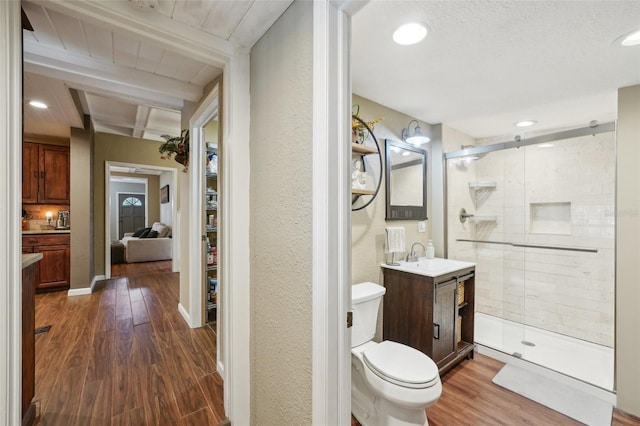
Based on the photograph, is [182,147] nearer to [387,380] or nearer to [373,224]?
[373,224]

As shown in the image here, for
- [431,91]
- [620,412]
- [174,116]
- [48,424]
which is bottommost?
[620,412]

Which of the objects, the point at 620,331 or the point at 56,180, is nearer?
the point at 620,331

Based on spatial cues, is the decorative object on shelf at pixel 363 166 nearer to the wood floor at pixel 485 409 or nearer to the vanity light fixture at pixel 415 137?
the vanity light fixture at pixel 415 137

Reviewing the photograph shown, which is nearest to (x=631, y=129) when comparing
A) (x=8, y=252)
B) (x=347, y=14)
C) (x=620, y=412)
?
(x=620, y=412)

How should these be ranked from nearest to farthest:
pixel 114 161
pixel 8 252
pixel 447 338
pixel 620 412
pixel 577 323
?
1. pixel 8 252
2. pixel 620 412
3. pixel 447 338
4. pixel 577 323
5. pixel 114 161

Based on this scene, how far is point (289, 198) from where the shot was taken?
1199 mm

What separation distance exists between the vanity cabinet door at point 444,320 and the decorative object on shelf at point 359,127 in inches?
51.5

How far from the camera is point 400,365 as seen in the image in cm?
164

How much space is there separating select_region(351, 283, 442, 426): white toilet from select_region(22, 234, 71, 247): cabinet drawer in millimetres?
4464

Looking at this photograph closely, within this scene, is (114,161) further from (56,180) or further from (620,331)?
(620,331)

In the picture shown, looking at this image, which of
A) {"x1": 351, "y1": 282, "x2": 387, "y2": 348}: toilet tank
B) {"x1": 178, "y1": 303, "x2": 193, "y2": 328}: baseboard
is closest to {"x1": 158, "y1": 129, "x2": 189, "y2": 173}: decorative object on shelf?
{"x1": 178, "y1": 303, "x2": 193, "y2": 328}: baseboard

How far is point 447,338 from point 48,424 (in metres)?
2.66

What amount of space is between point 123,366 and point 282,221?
78.2 inches

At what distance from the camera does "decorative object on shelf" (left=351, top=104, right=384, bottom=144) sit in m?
2.17
